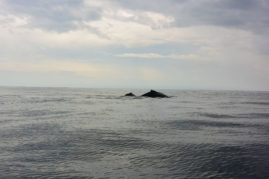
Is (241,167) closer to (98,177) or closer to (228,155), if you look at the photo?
(228,155)

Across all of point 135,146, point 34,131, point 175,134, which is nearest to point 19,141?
point 34,131

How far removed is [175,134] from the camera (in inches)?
683

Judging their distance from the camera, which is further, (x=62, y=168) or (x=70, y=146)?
(x=70, y=146)

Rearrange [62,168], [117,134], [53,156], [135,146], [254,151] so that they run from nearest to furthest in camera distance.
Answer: [62,168], [53,156], [254,151], [135,146], [117,134]

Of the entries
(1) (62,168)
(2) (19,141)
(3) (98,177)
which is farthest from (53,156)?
(2) (19,141)

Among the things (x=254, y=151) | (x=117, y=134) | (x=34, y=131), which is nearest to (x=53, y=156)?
(x=117, y=134)

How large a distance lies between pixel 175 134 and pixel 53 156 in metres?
10.2

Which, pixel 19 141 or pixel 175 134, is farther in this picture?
pixel 175 134

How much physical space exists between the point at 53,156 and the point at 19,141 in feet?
15.9

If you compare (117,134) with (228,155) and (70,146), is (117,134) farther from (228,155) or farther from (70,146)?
(228,155)

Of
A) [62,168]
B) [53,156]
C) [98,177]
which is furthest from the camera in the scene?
[53,156]

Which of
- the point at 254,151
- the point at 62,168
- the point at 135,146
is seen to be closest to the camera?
the point at 62,168

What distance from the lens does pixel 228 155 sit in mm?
11945

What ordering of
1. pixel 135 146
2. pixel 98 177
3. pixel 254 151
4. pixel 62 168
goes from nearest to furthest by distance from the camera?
pixel 98 177 < pixel 62 168 < pixel 254 151 < pixel 135 146
